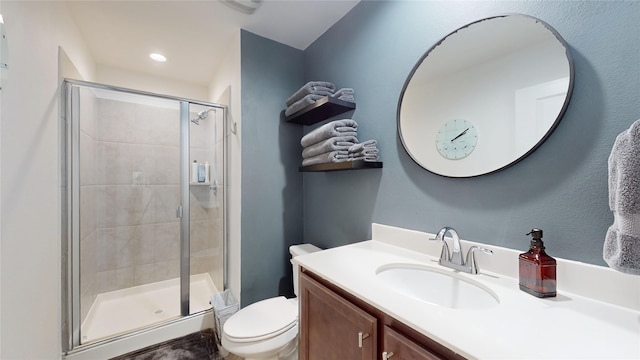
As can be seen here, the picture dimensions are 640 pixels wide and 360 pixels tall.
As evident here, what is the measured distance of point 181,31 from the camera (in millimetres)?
1795

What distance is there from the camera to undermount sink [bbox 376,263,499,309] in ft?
2.65

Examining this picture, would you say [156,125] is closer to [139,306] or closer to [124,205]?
[124,205]

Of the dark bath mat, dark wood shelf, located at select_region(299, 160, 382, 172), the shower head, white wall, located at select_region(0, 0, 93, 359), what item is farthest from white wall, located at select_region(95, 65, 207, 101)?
the dark bath mat

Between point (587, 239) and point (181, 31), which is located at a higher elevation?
point (181, 31)

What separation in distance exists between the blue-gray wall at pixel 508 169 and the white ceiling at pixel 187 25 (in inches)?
10.2

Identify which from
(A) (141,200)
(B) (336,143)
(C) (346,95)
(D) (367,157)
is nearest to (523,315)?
(D) (367,157)

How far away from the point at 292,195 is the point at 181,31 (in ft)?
4.97

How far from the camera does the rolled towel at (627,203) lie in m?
0.52

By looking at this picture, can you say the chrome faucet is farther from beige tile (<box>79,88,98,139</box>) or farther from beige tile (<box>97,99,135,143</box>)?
beige tile (<box>97,99,135,143</box>)

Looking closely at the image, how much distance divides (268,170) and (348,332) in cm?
130

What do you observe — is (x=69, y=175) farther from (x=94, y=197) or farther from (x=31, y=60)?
(x=31, y=60)

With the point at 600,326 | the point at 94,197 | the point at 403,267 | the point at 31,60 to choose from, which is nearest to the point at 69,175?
the point at 94,197

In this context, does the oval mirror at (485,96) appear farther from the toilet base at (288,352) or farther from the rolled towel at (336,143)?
the toilet base at (288,352)

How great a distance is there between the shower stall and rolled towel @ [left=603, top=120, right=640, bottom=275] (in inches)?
83.9
